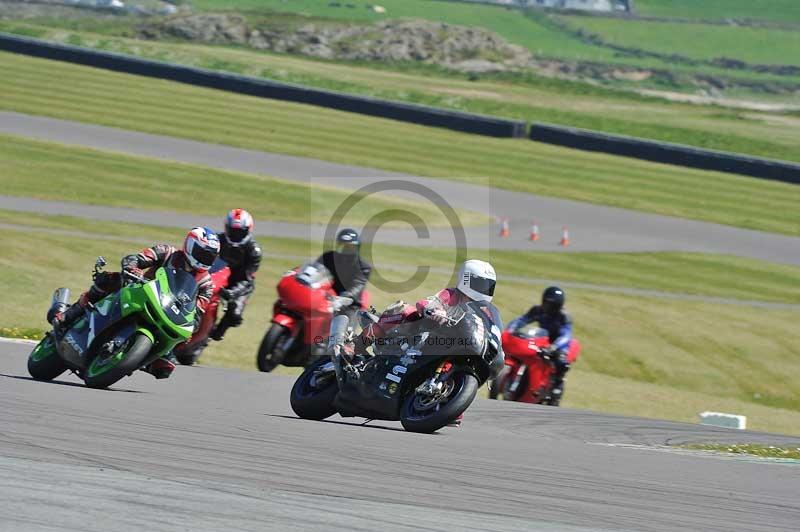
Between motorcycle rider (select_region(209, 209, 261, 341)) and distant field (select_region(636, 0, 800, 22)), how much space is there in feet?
285

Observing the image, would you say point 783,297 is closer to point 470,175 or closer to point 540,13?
point 470,175

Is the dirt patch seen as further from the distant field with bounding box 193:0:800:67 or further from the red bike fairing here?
the red bike fairing

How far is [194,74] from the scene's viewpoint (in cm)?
4803

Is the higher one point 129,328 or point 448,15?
point 129,328

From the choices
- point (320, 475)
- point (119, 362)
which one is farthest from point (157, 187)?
point (320, 475)

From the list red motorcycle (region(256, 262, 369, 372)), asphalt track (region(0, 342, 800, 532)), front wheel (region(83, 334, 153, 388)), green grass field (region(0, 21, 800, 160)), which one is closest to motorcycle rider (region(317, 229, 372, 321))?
red motorcycle (region(256, 262, 369, 372))

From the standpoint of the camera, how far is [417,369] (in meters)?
9.23

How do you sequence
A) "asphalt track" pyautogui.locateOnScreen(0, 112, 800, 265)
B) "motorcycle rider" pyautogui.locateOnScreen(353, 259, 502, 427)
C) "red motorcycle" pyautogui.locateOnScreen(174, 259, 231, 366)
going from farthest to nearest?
1. "asphalt track" pyautogui.locateOnScreen(0, 112, 800, 265)
2. "red motorcycle" pyautogui.locateOnScreen(174, 259, 231, 366)
3. "motorcycle rider" pyautogui.locateOnScreen(353, 259, 502, 427)

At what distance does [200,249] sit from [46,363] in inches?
63.1

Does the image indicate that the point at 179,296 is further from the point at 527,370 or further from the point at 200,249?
the point at 527,370

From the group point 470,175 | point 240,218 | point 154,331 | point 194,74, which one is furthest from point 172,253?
point 194,74

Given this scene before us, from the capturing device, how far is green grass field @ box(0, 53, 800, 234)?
38.0 metres

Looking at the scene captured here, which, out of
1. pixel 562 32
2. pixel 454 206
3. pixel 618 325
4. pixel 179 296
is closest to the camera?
pixel 179 296

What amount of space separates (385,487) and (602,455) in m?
3.25
